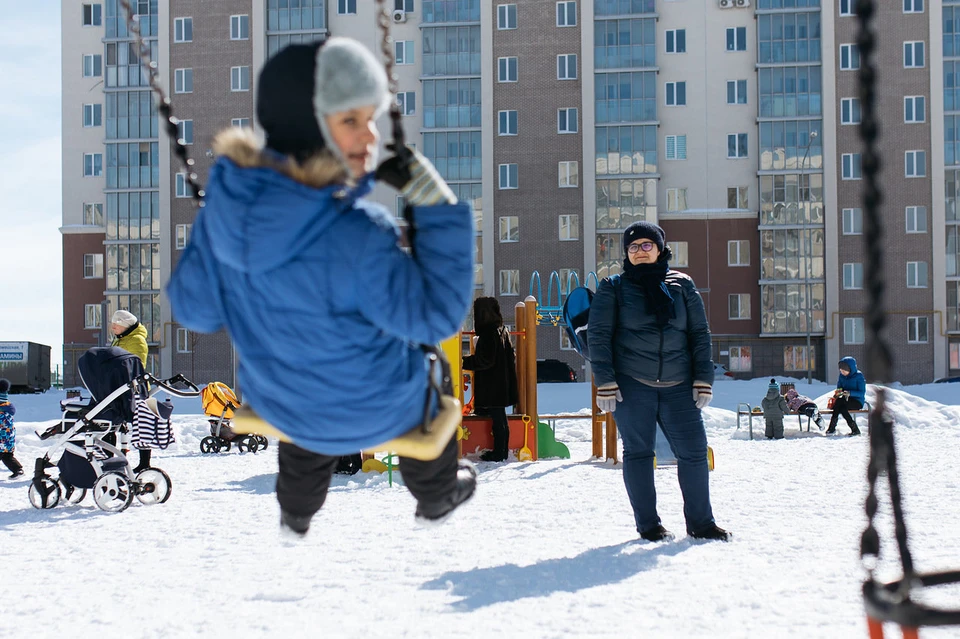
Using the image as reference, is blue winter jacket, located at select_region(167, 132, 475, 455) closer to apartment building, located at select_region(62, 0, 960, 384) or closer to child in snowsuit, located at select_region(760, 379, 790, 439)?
child in snowsuit, located at select_region(760, 379, 790, 439)

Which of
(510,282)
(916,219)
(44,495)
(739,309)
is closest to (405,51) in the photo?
(510,282)

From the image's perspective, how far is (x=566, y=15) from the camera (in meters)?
44.8

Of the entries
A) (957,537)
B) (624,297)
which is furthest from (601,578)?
(957,537)

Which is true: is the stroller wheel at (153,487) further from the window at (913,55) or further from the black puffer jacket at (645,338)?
the window at (913,55)

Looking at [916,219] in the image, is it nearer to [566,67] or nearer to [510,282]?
[566,67]

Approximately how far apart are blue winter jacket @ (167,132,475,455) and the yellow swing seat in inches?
2.4

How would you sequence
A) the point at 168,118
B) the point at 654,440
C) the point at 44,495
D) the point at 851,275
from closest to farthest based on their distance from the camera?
1. the point at 168,118
2. the point at 654,440
3. the point at 44,495
4. the point at 851,275

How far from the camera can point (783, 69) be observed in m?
44.6

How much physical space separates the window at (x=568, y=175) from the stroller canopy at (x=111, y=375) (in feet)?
122

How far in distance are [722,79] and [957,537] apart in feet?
137

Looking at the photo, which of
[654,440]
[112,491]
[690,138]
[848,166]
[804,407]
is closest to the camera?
[654,440]

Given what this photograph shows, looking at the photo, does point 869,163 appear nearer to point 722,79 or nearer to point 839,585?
point 839,585

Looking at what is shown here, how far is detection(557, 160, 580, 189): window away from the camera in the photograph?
44594mm

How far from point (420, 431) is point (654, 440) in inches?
153
